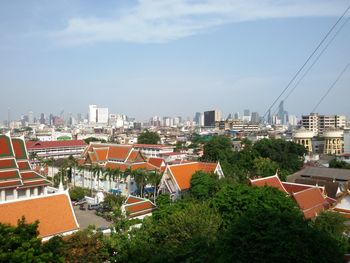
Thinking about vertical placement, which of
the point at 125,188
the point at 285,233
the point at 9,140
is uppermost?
the point at 9,140

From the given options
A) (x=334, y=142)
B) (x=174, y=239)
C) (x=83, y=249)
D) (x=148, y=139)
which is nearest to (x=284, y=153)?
(x=334, y=142)

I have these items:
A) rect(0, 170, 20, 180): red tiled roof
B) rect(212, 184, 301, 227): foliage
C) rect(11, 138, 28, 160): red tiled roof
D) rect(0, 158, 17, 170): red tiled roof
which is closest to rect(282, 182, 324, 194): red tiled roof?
rect(212, 184, 301, 227): foliage

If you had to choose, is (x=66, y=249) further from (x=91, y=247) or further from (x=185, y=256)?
(x=185, y=256)

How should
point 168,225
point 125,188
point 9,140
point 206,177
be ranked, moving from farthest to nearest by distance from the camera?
point 125,188, point 206,177, point 9,140, point 168,225

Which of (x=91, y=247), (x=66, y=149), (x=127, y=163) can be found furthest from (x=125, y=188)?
(x=66, y=149)

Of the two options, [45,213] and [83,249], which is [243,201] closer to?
[83,249]

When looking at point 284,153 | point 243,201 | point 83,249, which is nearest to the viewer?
point 83,249
